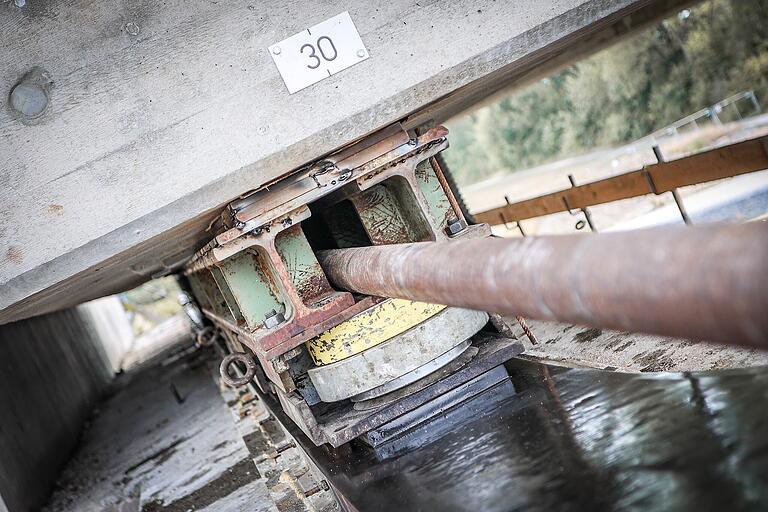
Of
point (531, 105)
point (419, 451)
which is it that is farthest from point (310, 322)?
point (531, 105)

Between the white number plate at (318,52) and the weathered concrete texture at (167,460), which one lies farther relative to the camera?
the weathered concrete texture at (167,460)

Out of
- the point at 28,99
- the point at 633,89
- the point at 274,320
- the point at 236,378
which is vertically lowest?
the point at 236,378

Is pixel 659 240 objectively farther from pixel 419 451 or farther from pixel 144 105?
pixel 144 105

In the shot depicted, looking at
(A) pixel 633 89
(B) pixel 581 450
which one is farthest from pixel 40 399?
(A) pixel 633 89

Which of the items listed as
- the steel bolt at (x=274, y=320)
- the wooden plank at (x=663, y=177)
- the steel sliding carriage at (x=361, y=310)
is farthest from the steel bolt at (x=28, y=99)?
the wooden plank at (x=663, y=177)

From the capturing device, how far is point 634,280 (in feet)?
4.55

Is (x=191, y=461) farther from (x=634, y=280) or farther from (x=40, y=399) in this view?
(x=634, y=280)

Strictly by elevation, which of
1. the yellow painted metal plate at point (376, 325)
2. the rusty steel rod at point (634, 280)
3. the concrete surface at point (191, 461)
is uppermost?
the rusty steel rod at point (634, 280)

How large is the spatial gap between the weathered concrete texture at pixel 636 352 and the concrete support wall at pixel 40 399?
14.0 feet

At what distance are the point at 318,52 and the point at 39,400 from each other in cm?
811

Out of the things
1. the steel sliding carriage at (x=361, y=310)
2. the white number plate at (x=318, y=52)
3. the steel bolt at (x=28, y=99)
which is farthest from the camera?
the steel sliding carriage at (x=361, y=310)

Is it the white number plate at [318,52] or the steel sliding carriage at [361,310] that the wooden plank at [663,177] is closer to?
the steel sliding carriage at [361,310]

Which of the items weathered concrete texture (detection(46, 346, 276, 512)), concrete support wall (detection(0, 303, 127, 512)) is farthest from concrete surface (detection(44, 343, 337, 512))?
concrete support wall (detection(0, 303, 127, 512))

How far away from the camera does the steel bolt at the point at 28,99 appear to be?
3.26 metres
